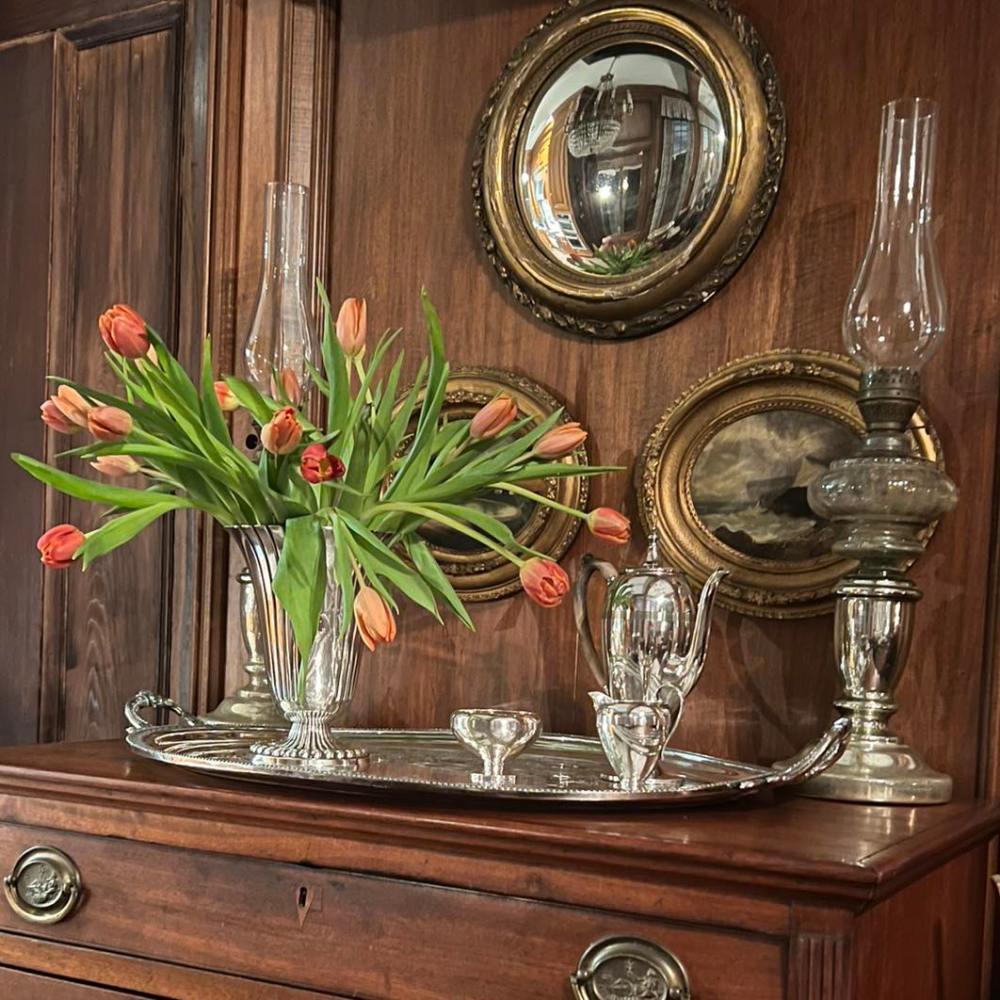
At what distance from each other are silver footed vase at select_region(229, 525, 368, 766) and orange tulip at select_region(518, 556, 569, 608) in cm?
17

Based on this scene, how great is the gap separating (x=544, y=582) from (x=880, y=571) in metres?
0.30

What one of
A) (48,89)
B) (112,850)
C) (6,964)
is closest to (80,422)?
(112,850)

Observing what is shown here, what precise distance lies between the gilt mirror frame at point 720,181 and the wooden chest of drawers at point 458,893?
22.7 inches

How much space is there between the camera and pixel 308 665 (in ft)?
3.92

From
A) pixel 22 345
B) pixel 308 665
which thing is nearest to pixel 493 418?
pixel 308 665

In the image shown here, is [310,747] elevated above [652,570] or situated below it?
below

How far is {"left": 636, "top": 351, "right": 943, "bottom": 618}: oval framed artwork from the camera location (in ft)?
4.41

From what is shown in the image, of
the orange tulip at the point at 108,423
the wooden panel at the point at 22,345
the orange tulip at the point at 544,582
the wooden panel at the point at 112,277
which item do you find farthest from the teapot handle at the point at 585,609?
the wooden panel at the point at 22,345

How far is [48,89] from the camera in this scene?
6.12 feet

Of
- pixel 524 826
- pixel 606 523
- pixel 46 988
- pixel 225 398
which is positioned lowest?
pixel 46 988

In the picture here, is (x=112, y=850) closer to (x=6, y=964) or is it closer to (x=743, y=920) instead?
(x=6, y=964)

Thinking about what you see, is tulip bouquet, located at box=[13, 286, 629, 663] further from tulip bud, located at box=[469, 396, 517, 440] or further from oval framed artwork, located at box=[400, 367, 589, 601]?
oval framed artwork, located at box=[400, 367, 589, 601]

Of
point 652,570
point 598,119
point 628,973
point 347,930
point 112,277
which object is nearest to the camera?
point 628,973

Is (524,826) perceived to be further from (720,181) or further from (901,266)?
(720,181)
